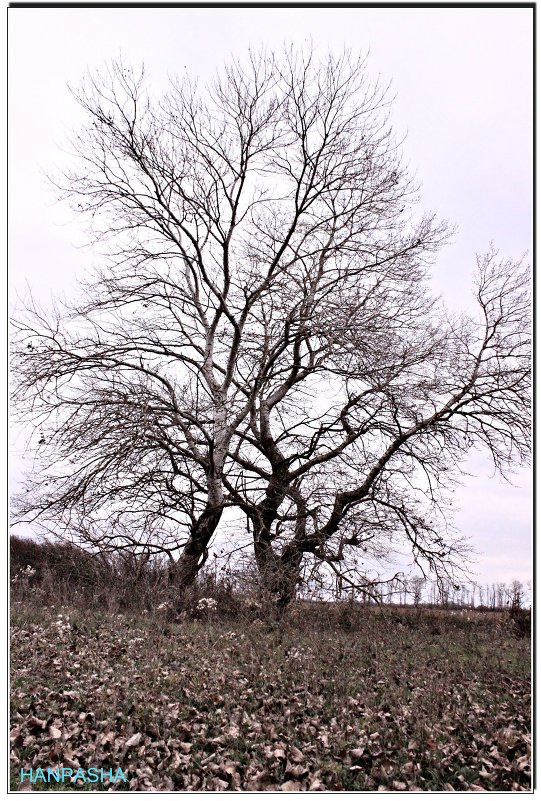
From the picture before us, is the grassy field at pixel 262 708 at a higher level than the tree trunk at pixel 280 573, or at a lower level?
lower

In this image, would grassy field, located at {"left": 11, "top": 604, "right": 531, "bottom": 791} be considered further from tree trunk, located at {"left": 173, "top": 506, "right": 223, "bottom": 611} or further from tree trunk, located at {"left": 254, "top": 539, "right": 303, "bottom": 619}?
tree trunk, located at {"left": 173, "top": 506, "right": 223, "bottom": 611}

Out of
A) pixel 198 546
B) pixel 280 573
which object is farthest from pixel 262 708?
pixel 198 546

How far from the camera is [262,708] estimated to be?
21.8 feet

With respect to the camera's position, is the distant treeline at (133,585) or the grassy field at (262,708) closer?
the grassy field at (262,708)

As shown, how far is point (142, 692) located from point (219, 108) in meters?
11.3

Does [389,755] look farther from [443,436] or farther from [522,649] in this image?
[443,436]

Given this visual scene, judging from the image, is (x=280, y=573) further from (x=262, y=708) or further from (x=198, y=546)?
(x=262, y=708)

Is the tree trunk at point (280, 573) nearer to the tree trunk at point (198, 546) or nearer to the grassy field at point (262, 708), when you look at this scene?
the tree trunk at point (198, 546)

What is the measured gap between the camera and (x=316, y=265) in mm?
14586

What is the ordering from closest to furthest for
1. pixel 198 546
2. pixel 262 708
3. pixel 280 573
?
1. pixel 262 708
2. pixel 280 573
3. pixel 198 546

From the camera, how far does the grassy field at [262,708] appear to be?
18.3ft

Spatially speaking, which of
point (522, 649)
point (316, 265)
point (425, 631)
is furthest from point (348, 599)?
point (316, 265)

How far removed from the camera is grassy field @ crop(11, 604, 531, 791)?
18.3 feet

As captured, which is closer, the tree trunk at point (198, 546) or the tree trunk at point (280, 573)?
the tree trunk at point (280, 573)
